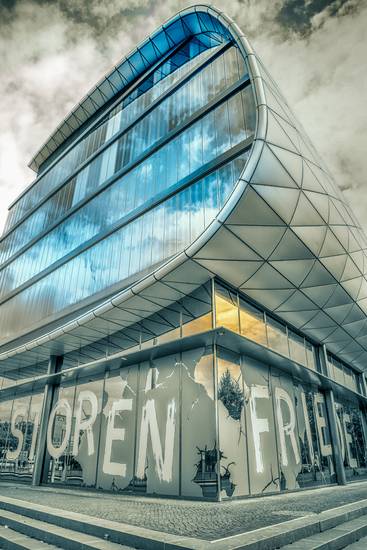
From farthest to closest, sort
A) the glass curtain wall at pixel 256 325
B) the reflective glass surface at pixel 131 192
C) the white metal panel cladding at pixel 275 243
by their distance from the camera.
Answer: the reflective glass surface at pixel 131 192
the glass curtain wall at pixel 256 325
the white metal panel cladding at pixel 275 243

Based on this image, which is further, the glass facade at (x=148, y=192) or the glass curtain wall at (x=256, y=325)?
the glass facade at (x=148, y=192)

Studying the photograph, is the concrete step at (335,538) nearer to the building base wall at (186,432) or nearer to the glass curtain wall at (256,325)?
the building base wall at (186,432)

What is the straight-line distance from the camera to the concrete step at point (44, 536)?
524cm

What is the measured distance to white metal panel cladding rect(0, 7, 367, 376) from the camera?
10.5 metres

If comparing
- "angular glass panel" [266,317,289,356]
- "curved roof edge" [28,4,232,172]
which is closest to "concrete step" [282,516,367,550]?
"angular glass panel" [266,317,289,356]

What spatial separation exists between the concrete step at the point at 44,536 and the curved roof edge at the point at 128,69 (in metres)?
22.4

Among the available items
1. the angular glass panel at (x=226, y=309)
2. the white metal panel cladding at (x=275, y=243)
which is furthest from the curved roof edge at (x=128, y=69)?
the angular glass panel at (x=226, y=309)

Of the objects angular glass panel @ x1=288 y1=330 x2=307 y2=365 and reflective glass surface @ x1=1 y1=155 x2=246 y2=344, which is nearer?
reflective glass surface @ x1=1 y1=155 x2=246 y2=344

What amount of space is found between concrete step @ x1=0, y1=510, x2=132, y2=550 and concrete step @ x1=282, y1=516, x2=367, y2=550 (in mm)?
2624

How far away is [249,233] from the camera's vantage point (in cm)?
1118

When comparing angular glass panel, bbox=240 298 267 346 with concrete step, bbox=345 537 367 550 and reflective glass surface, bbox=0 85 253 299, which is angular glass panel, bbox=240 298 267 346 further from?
concrete step, bbox=345 537 367 550

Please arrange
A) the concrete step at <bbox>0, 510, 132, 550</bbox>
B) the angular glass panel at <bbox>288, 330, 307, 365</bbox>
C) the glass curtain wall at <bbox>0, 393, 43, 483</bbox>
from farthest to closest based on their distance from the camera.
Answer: the glass curtain wall at <bbox>0, 393, 43, 483</bbox> → the angular glass panel at <bbox>288, 330, 307, 365</bbox> → the concrete step at <bbox>0, 510, 132, 550</bbox>

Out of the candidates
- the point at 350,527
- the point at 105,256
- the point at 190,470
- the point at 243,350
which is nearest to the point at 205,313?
the point at 243,350

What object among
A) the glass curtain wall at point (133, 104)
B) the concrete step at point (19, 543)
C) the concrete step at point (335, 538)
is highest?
the glass curtain wall at point (133, 104)
